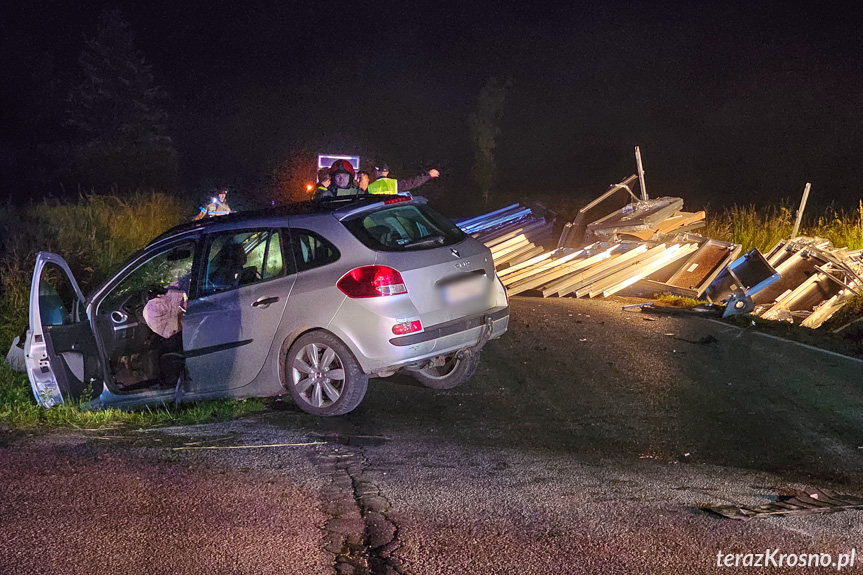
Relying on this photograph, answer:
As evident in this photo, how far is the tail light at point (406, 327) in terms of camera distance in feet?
22.4

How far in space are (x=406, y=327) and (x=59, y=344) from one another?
2.93m

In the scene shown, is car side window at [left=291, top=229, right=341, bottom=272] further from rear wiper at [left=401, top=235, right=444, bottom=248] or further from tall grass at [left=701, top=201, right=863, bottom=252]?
tall grass at [left=701, top=201, right=863, bottom=252]

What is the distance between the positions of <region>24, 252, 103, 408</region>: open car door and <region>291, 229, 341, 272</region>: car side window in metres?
1.97

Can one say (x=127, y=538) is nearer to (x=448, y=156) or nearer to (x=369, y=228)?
(x=369, y=228)

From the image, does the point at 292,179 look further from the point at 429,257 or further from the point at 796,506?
the point at 796,506

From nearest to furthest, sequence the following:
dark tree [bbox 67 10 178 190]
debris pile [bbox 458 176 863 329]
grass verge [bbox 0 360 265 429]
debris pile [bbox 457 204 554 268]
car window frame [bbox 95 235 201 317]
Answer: grass verge [bbox 0 360 265 429] < car window frame [bbox 95 235 201 317] < debris pile [bbox 458 176 863 329] < debris pile [bbox 457 204 554 268] < dark tree [bbox 67 10 178 190]

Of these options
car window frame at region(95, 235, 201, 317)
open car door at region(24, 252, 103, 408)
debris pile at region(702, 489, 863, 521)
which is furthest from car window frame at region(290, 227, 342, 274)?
debris pile at region(702, 489, 863, 521)

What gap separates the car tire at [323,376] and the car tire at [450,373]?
122 cm

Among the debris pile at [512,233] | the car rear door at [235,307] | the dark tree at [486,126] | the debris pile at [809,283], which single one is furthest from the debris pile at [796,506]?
the dark tree at [486,126]

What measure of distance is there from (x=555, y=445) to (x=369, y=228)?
2.18m

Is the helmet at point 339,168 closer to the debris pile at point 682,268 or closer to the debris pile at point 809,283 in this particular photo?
the debris pile at point 682,268

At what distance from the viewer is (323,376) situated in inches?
282

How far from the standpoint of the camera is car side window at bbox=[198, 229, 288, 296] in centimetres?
746

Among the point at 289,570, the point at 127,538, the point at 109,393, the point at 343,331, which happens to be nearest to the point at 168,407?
the point at 109,393
